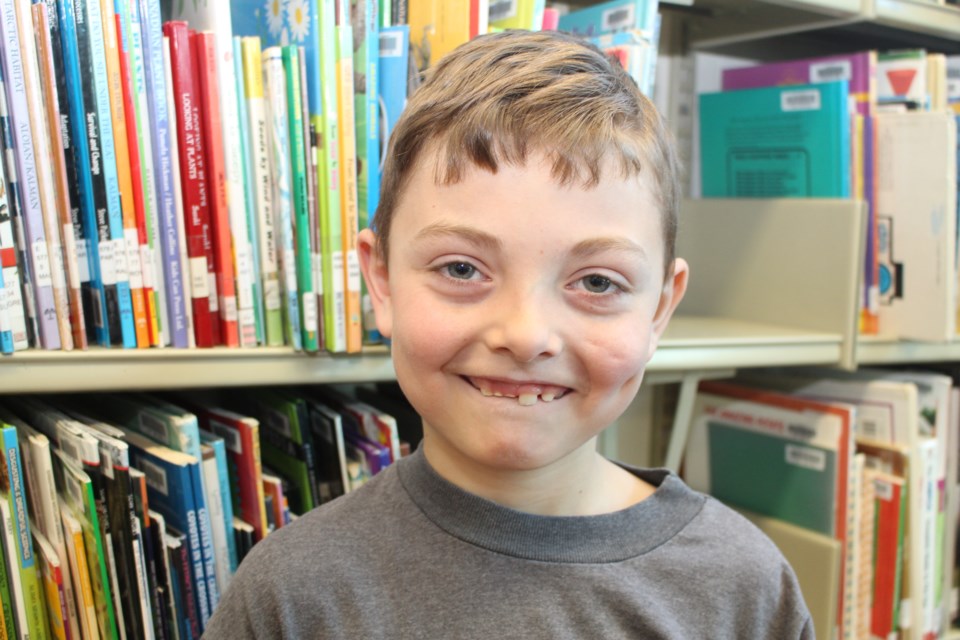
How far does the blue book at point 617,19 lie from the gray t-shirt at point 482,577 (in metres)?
0.60

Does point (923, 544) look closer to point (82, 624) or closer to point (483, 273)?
point (483, 273)

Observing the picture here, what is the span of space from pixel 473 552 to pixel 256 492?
307mm

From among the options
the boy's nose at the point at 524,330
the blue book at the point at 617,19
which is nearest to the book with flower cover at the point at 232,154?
the boy's nose at the point at 524,330

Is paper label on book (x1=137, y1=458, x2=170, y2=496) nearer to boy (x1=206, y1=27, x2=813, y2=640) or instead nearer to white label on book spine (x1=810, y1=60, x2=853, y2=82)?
boy (x1=206, y1=27, x2=813, y2=640)

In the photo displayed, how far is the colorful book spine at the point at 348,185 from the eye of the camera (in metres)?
0.91

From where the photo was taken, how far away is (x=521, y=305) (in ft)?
2.22

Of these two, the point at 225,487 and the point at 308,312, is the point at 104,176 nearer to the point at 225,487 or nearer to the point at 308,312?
the point at 308,312

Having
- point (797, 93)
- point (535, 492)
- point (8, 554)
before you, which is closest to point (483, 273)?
point (535, 492)

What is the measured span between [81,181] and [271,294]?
217 mm

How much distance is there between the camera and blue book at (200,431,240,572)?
3.01ft

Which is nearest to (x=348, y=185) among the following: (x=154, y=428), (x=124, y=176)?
(x=124, y=176)

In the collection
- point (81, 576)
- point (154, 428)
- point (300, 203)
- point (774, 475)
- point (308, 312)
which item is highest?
point (300, 203)

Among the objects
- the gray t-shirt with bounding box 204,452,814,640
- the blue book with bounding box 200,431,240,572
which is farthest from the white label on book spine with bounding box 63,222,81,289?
the gray t-shirt with bounding box 204,452,814,640

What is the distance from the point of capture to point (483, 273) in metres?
0.70
